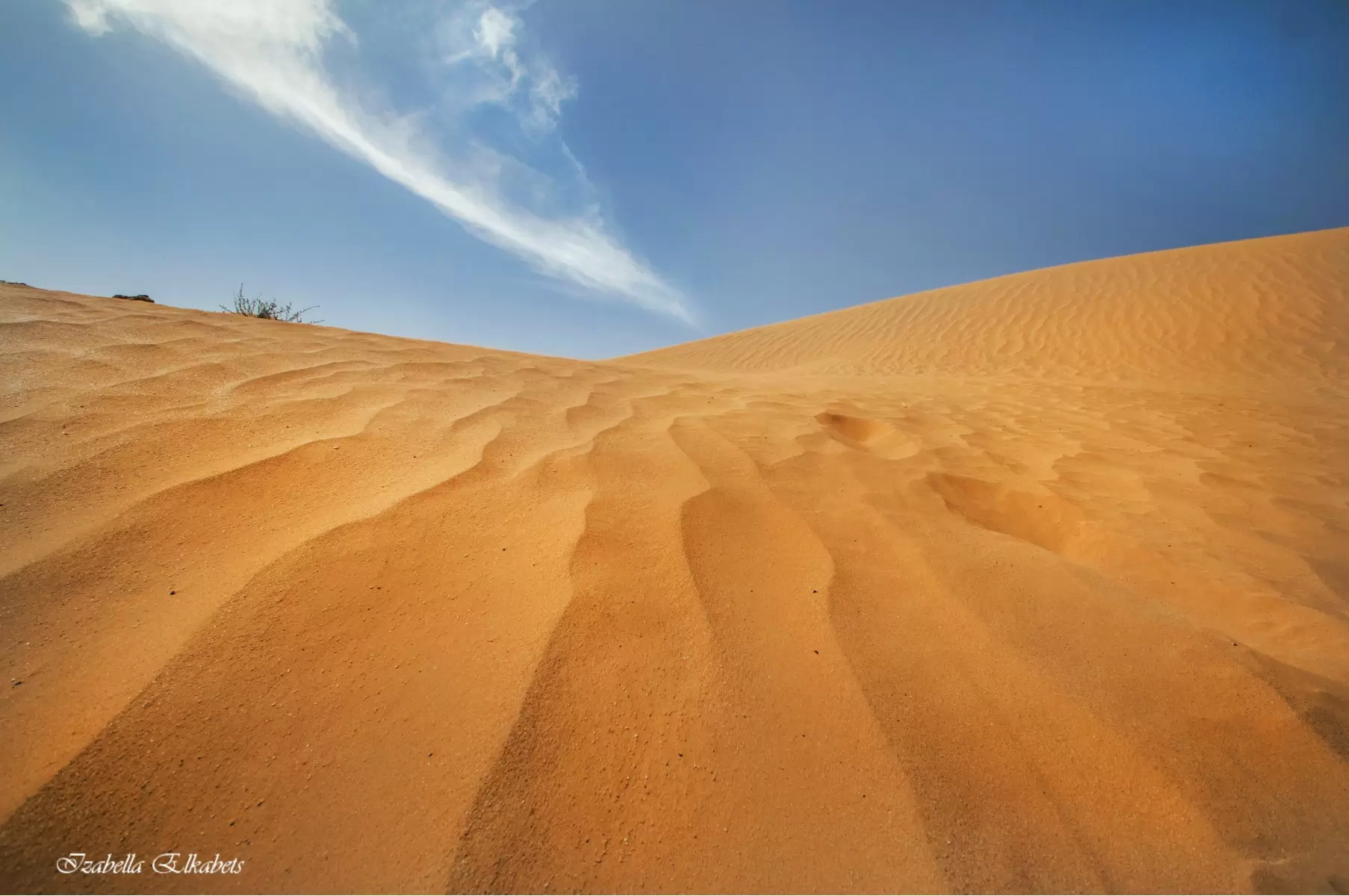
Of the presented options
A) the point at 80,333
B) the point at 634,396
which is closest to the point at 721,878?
the point at 634,396

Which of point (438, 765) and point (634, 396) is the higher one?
point (634, 396)

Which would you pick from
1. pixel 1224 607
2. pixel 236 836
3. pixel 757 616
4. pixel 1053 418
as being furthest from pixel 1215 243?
pixel 236 836

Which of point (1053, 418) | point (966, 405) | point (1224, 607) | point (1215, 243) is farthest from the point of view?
point (1215, 243)

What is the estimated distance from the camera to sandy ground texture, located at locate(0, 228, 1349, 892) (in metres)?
0.77

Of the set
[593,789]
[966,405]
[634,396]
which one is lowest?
[593,789]

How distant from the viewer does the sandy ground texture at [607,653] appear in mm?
768

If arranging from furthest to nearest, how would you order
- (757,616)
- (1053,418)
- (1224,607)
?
(1053,418), (1224,607), (757,616)

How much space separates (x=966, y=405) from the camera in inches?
166

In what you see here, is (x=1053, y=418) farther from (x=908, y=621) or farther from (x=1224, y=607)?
(x=908, y=621)

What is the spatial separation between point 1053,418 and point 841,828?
160 inches

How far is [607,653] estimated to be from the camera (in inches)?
41.4

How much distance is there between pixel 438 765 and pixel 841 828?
668 mm

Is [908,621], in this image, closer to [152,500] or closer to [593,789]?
[593,789]

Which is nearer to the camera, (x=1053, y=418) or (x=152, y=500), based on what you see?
(x=152, y=500)
